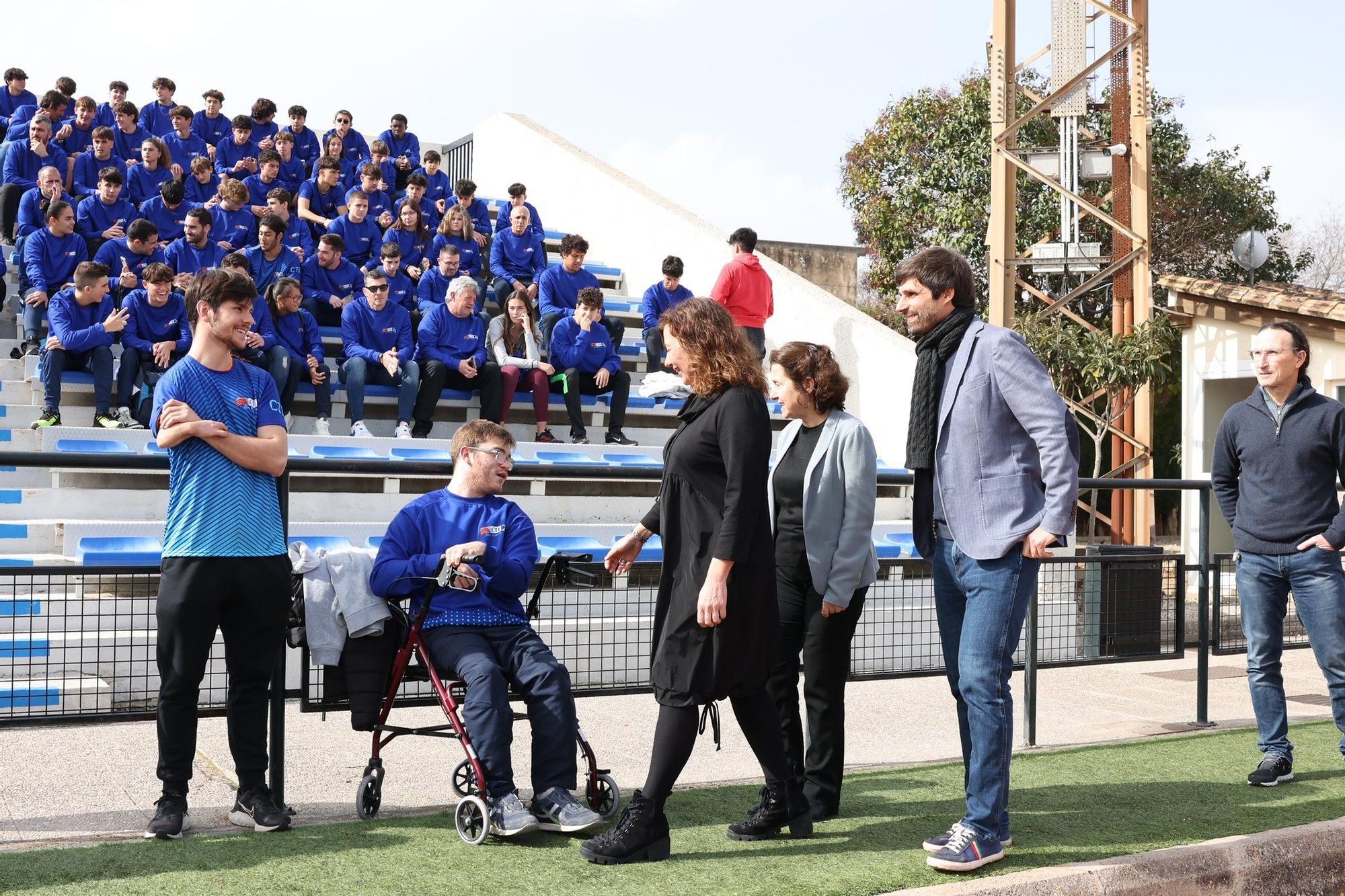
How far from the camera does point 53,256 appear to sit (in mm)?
10531

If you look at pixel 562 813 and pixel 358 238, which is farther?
pixel 358 238

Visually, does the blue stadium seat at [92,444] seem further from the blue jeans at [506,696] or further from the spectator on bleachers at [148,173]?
the blue jeans at [506,696]

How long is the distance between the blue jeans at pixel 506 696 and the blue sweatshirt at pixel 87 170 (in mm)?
9572

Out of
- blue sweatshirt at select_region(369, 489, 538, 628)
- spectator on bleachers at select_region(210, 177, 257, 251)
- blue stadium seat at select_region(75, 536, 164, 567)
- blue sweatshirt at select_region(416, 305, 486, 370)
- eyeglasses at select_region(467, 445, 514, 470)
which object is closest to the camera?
blue sweatshirt at select_region(369, 489, 538, 628)

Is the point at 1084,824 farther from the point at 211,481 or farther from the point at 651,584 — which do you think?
the point at 211,481

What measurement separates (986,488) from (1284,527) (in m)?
2.15

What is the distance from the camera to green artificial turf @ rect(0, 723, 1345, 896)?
396 centimetres

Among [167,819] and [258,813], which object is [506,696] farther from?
[167,819]

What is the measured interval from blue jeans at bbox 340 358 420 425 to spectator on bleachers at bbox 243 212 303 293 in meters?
1.15

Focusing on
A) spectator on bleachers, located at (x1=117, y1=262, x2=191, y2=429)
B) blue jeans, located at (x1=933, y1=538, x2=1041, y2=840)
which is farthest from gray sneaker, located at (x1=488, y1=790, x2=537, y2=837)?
spectator on bleachers, located at (x1=117, y1=262, x2=191, y2=429)

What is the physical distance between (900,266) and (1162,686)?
16.9 ft

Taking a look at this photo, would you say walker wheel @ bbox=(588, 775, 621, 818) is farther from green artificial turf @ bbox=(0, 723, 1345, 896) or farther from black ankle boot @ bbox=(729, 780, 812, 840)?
black ankle boot @ bbox=(729, 780, 812, 840)

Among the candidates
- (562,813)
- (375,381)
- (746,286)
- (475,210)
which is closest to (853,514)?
(562,813)

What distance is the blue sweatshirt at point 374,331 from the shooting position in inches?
415
